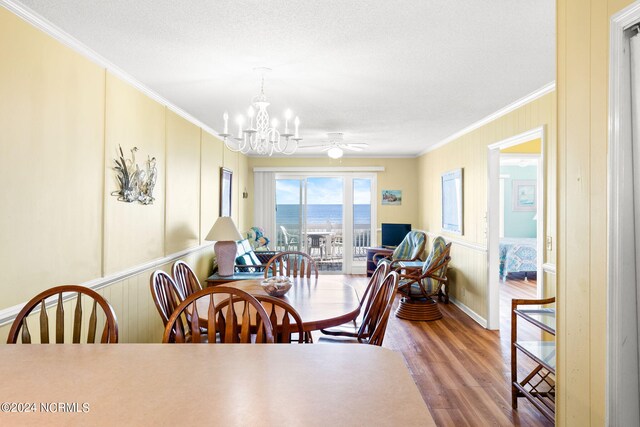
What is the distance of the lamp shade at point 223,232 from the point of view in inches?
174

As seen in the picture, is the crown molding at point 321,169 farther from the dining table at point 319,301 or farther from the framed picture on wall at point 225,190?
the dining table at point 319,301

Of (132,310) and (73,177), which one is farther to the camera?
(132,310)

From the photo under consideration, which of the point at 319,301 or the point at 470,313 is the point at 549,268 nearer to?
the point at 470,313

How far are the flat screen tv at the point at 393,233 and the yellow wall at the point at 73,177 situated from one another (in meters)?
4.58

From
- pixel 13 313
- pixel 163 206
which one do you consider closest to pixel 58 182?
pixel 13 313

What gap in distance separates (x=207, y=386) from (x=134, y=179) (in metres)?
2.54

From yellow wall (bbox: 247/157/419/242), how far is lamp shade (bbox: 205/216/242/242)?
10.8 ft

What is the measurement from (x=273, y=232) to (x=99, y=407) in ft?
22.0

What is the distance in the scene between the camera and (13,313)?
1873mm

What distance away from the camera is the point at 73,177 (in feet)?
7.64

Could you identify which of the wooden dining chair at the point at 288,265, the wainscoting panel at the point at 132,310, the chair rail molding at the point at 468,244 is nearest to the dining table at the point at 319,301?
the wooden dining chair at the point at 288,265

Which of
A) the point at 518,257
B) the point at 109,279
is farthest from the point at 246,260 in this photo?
the point at 518,257

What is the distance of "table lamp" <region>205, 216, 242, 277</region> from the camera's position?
444cm

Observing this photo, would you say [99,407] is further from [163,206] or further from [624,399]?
[163,206]
